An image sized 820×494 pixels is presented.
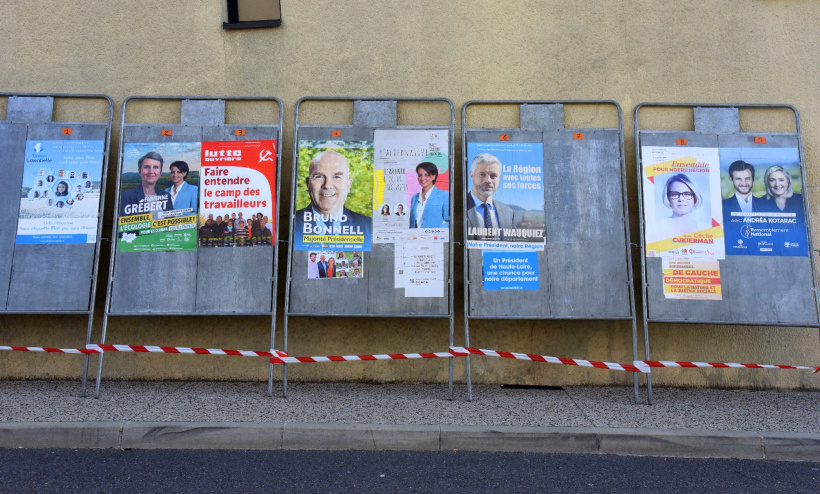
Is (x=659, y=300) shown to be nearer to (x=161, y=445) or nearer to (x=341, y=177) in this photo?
(x=341, y=177)

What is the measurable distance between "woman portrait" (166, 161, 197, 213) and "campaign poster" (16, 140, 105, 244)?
0.79 m

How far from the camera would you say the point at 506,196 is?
634 cm

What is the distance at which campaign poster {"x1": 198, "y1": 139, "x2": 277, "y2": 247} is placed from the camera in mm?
6242

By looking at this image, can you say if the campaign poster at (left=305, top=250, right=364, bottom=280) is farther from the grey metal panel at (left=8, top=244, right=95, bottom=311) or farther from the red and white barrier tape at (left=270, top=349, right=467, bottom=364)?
the grey metal panel at (left=8, top=244, right=95, bottom=311)

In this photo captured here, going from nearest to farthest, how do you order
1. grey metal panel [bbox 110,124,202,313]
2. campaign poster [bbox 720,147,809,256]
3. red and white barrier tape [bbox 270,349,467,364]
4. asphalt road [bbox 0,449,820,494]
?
asphalt road [bbox 0,449,820,494]
red and white barrier tape [bbox 270,349,467,364]
grey metal panel [bbox 110,124,202,313]
campaign poster [bbox 720,147,809,256]

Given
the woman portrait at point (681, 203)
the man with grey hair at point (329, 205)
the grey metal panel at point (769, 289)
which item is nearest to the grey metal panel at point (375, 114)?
the man with grey hair at point (329, 205)

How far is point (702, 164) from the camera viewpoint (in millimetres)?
6434

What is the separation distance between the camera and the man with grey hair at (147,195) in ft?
20.6

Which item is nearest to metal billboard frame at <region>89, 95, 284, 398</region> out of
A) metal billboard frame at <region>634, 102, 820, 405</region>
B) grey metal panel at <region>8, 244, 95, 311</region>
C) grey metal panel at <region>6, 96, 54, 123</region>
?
grey metal panel at <region>8, 244, 95, 311</region>

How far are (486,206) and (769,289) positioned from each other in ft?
9.74

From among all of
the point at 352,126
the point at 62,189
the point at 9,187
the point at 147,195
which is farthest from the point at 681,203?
the point at 9,187

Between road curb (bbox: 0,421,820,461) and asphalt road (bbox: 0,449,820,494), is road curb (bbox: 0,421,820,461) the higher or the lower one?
the higher one

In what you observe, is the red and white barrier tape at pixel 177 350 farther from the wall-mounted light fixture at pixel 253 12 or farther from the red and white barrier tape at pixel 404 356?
the wall-mounted light fixture at pixel 253 12

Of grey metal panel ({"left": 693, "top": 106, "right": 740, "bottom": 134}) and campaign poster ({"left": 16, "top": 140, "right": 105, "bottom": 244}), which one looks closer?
campaign poster ({"left": 16, "top": 140, "right": 105, "bottom": 244})
